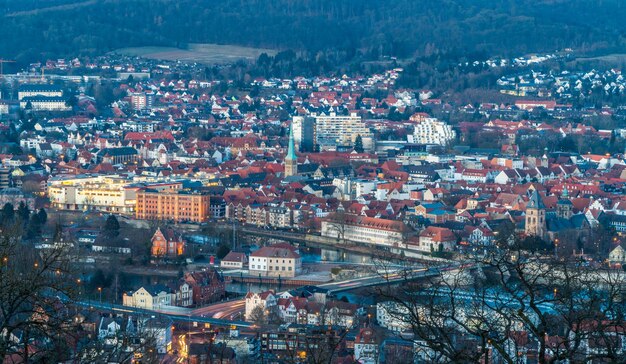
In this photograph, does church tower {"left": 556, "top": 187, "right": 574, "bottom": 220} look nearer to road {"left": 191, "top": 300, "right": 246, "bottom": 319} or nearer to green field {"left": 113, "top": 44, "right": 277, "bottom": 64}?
road {"left": 191, "top": 300, "right": 246, "bottom": 319}

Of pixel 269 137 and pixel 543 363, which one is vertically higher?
pixel 543 363

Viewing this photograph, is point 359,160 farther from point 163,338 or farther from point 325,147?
point 163,338

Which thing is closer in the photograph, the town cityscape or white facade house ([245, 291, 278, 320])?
the town cityscape

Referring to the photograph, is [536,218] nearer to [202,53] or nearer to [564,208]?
[564,208]

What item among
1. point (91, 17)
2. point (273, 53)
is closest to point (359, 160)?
point (273, 53)

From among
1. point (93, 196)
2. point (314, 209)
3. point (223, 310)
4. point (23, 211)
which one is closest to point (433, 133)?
point (93, 196)

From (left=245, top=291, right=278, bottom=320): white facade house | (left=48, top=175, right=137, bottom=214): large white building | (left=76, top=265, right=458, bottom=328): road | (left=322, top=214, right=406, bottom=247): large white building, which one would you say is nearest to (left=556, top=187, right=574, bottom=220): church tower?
(left=322, top=214, right=406, bottom=247): large white building

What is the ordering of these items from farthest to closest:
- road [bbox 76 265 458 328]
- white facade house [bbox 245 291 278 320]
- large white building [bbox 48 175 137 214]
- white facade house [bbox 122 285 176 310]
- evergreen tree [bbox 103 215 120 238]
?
large white building [bbox 48 175 137 214] → evergreen tree [bbox 103 215 120 238] → white facade house [bbox 122 285 176 310] → white facade house [bbox 245 291 278 320] → road [bbox 76 265 458 328]
